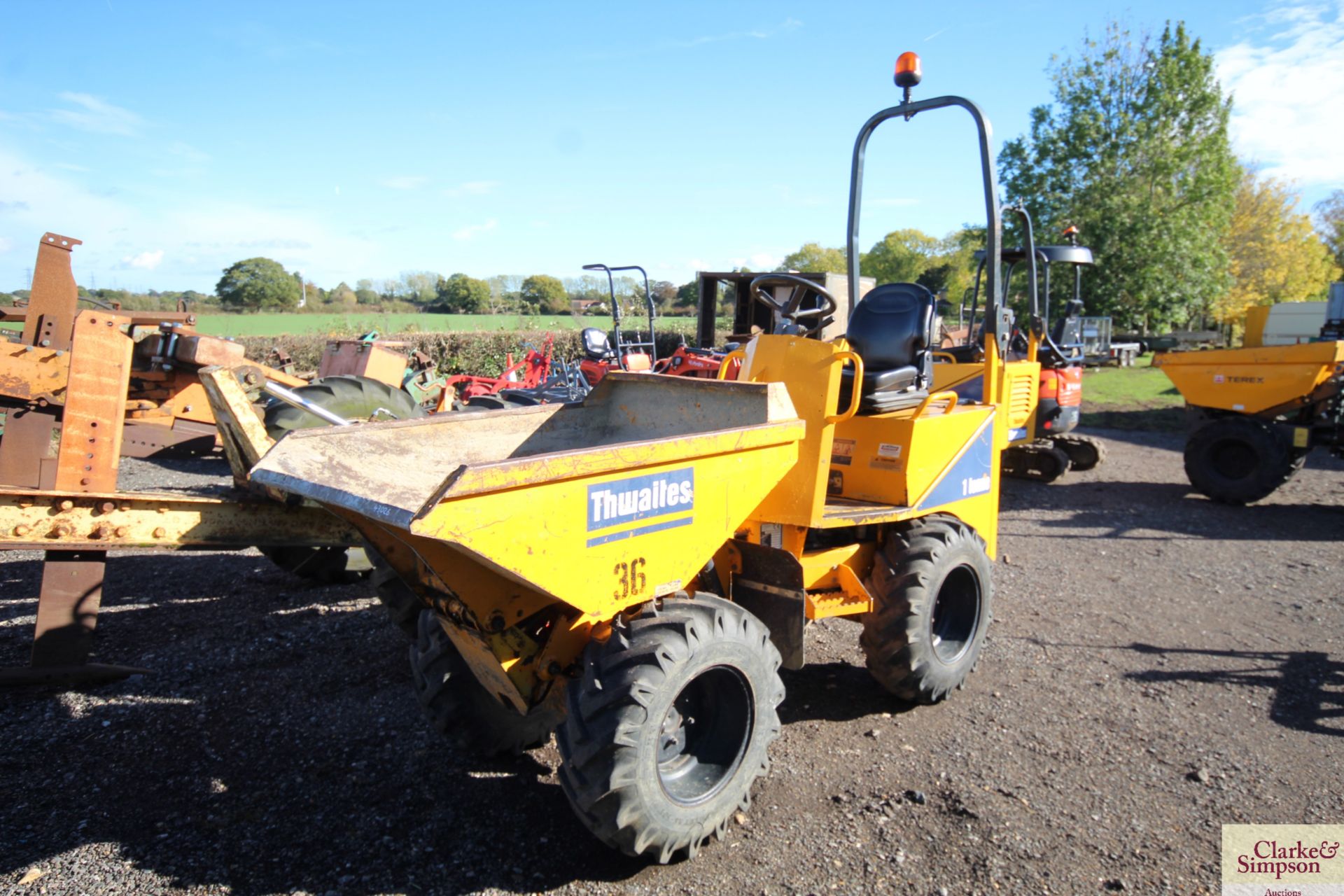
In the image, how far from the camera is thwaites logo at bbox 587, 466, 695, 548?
8.29 feet

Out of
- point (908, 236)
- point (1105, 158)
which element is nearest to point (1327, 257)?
point (1105, 158)

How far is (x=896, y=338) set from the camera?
13.4 ft

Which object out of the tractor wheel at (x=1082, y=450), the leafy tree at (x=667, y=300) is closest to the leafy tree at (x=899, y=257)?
the leafy tree at (x=667, y=300)

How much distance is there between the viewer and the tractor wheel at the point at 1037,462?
9406mm

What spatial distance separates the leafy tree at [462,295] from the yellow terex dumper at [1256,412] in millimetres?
22145

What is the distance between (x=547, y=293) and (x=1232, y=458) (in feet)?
96.5

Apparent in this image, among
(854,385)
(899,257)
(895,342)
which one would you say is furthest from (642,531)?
(899,257)

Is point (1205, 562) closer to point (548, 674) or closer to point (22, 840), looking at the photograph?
point (548, 674)

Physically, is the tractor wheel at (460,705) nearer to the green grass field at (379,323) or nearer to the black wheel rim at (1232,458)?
the black wheel rim at (1232,458)

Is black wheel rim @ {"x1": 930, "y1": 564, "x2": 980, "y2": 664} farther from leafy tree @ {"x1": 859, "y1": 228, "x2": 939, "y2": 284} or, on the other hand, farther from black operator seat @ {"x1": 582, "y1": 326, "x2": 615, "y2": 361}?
leafy tree @ {"x1": 859, "y1": 228, "x2": 939, "y2": 284}

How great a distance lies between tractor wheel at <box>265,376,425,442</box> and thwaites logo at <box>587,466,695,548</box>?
143 inches

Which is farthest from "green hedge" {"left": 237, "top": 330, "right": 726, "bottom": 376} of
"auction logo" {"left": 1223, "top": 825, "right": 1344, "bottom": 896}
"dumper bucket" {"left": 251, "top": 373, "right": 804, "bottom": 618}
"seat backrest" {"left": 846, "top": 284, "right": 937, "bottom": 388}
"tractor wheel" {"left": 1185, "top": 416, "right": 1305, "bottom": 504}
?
"auction logo" {"left": 1223, "top": 825, "right": 1344, "bottom": 896}

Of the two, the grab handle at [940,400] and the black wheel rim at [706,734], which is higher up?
the grab handle at [940,400]

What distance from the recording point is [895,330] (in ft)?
13.4
